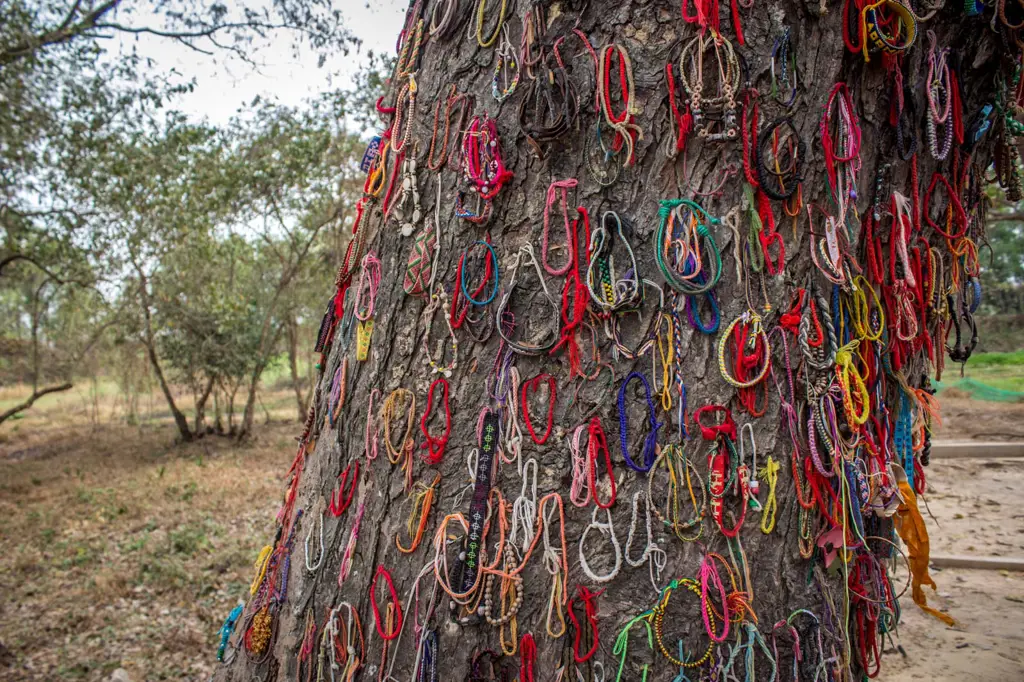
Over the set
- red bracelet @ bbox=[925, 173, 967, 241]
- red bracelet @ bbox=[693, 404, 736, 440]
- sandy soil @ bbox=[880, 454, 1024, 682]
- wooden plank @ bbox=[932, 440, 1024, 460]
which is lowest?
sandy soil @ bbox=[880, 454, 1024, 682]

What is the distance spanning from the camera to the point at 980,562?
4.21 metres

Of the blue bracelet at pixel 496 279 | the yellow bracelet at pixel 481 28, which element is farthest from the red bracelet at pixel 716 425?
the yellow bracelet at pixel 481 28

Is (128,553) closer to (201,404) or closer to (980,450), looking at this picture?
(201,404)

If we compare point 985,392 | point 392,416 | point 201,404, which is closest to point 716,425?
point 392,416

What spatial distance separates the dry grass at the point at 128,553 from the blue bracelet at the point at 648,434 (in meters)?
3.42

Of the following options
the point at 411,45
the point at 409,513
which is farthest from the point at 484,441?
the point at 411,45

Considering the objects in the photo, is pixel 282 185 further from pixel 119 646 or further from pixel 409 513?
pixel 409 513

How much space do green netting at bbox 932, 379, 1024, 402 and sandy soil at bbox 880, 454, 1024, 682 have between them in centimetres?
36

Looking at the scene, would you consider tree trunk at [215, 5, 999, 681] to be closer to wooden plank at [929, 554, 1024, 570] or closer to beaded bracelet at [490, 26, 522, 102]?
beaded bracelet at [490, 26, 522, 102]

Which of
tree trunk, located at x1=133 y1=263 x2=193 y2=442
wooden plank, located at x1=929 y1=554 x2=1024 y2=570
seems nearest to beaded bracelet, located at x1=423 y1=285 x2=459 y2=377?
wooden plank, located at x1=929 y1=554 x2=1024 y2=570

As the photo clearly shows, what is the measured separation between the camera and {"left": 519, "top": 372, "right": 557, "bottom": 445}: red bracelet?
63.1 inches

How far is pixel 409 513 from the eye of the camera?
1717mm

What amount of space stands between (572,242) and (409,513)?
814 mm

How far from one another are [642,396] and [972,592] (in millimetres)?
3728
